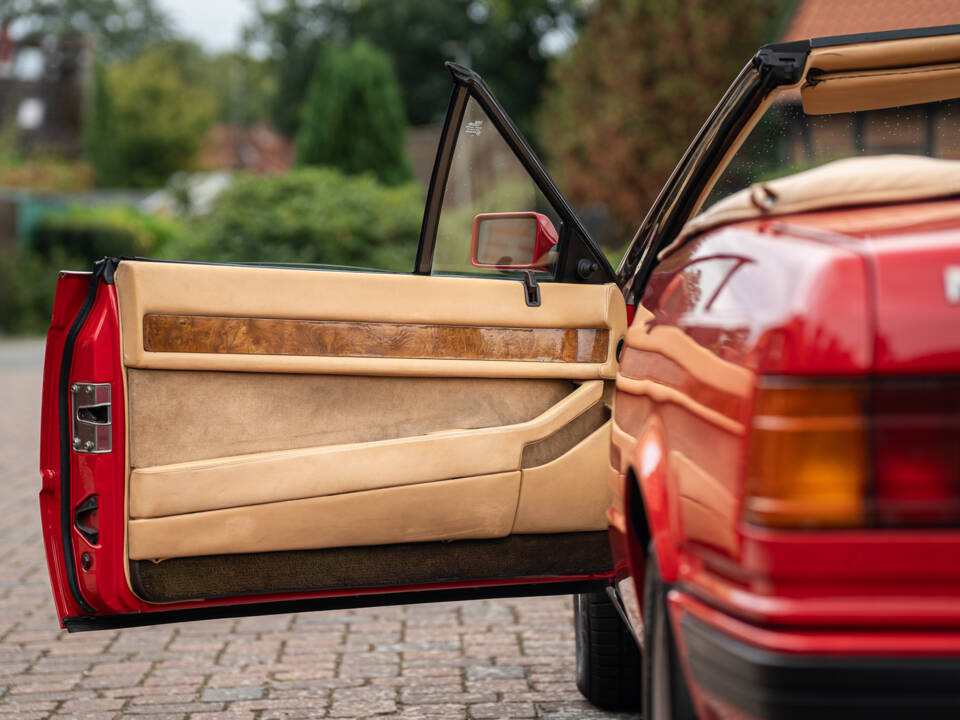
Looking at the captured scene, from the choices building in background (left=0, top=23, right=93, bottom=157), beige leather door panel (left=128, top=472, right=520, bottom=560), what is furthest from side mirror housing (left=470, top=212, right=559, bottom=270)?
building in background (left=0, top=23, right=93, bottom=157)

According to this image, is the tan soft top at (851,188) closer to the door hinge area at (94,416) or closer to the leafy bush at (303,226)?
the door hinge area at (94,416)

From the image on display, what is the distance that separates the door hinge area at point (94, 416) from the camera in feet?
10.9

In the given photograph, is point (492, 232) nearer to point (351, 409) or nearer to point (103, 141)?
point (351, 409)

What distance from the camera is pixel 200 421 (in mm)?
3406

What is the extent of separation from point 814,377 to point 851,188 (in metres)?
0.52

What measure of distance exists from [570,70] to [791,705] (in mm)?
26565

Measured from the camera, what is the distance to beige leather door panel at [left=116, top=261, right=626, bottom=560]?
338cm

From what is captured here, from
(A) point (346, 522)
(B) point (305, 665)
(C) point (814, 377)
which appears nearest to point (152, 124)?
(B) point (305, 665)

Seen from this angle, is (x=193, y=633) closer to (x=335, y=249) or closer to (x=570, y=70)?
(x=335, y=249)

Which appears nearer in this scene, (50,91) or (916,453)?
(916,453)

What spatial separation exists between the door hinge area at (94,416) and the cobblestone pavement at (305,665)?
1308mm

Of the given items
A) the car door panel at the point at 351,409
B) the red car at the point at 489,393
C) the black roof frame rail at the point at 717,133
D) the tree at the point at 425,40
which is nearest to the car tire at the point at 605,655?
the red car at the point at 489,393

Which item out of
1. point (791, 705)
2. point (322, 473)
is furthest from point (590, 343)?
point (791, 705)

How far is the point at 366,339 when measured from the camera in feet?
11.6
